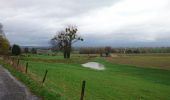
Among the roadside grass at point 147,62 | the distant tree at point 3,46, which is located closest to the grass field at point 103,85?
the roadside grass at point 147,62

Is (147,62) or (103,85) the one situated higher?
(147,62)

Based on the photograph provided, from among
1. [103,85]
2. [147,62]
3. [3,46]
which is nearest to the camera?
[103,85]

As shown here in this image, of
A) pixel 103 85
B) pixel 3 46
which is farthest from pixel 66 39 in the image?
pixel 103 85

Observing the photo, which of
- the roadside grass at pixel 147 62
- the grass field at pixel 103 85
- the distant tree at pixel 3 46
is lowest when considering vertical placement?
the grass field at pixel 103 85

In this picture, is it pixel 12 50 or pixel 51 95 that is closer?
pixel 51 95

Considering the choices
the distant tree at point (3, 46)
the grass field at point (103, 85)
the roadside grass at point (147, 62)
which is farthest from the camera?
the distant tree at point (3, 46)

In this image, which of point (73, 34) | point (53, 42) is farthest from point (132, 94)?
point (53, 42)

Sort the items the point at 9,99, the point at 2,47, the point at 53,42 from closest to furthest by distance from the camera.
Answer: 1. the point at 9,99
2. the point at 2,47
3. the point at 53,42

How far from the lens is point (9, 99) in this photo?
718 inches

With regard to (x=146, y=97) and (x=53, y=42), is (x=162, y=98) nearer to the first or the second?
(x=146, y=97)

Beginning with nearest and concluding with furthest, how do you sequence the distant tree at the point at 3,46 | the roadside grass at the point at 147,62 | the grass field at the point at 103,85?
1. the grass field at the point at 103,85
2. the roadside grass at the point at 147,62
3. the distant tree at the point at 3,46

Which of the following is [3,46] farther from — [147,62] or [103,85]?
[103,85]

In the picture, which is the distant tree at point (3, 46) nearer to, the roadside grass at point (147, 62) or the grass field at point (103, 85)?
the roadside grass at point (147, 62)

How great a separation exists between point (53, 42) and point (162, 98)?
120 metres
